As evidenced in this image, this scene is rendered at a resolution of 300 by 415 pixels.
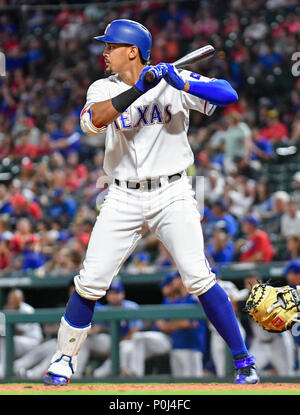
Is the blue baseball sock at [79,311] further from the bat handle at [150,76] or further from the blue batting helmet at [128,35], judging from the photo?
the blue batting helmet at [128,35]

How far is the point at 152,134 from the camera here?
4098 mm

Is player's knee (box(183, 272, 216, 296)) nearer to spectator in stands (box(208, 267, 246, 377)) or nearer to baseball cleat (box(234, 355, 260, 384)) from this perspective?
baseball cleat (box(234, 355, 260, 384))

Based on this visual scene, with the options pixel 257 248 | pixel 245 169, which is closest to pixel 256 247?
pixel 257 248

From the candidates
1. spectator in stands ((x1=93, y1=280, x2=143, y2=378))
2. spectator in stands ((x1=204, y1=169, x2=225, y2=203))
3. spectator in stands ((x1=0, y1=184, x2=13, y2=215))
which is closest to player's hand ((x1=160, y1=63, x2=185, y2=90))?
spectator in stands ((x1=93, y1=280, x2=143, y2=378))

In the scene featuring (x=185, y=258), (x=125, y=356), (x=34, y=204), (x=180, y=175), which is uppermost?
(x=180, y=175)

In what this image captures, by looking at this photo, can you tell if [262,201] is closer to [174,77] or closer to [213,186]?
[213,186]

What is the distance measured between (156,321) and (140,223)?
9.89 feet

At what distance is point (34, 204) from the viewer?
37.4 feet

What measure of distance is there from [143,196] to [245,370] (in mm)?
1028

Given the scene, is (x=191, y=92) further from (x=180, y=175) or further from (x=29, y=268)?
(x=29, y=268)

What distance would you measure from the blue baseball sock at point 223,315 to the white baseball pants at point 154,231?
5 cm

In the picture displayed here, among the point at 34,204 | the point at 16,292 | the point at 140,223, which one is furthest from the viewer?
the point at 34,204

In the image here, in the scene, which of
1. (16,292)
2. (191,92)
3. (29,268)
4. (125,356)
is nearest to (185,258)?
(191,92)

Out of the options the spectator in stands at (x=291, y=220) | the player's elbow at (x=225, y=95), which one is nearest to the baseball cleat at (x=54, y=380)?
the player's elbow at (x=225, y=95)
